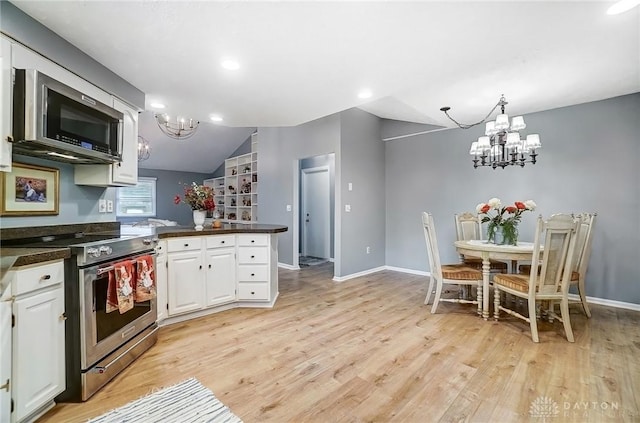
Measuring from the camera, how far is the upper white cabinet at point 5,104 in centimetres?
155

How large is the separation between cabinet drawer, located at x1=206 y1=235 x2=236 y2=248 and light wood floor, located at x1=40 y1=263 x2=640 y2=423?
0.76m

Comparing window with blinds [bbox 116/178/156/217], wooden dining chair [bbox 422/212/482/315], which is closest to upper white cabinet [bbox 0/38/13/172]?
wooden dining chair [bbox 422/212/482/315]

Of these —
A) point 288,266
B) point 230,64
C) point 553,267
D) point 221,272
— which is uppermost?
point 230,64

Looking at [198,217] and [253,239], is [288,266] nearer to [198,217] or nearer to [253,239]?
[253,239]

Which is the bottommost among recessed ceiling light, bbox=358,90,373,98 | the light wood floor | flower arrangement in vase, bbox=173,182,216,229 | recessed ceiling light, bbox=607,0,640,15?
the light wood floor

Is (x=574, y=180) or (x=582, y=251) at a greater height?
(x=574, y=180)

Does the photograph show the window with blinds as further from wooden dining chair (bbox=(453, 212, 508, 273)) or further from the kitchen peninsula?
wooden dining chair (bbox=(453, 212, 508, 273))

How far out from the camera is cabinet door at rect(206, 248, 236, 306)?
9.84ft

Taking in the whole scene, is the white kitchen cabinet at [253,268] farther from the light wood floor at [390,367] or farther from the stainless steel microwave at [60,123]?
the stainless steel microwave at [60,123]

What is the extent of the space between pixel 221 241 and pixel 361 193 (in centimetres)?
268

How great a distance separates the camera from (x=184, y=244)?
280cm

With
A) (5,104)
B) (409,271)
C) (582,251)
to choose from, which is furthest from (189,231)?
(582,251)

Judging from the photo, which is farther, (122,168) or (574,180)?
(574,180)

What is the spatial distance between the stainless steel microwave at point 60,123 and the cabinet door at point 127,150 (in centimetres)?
16
